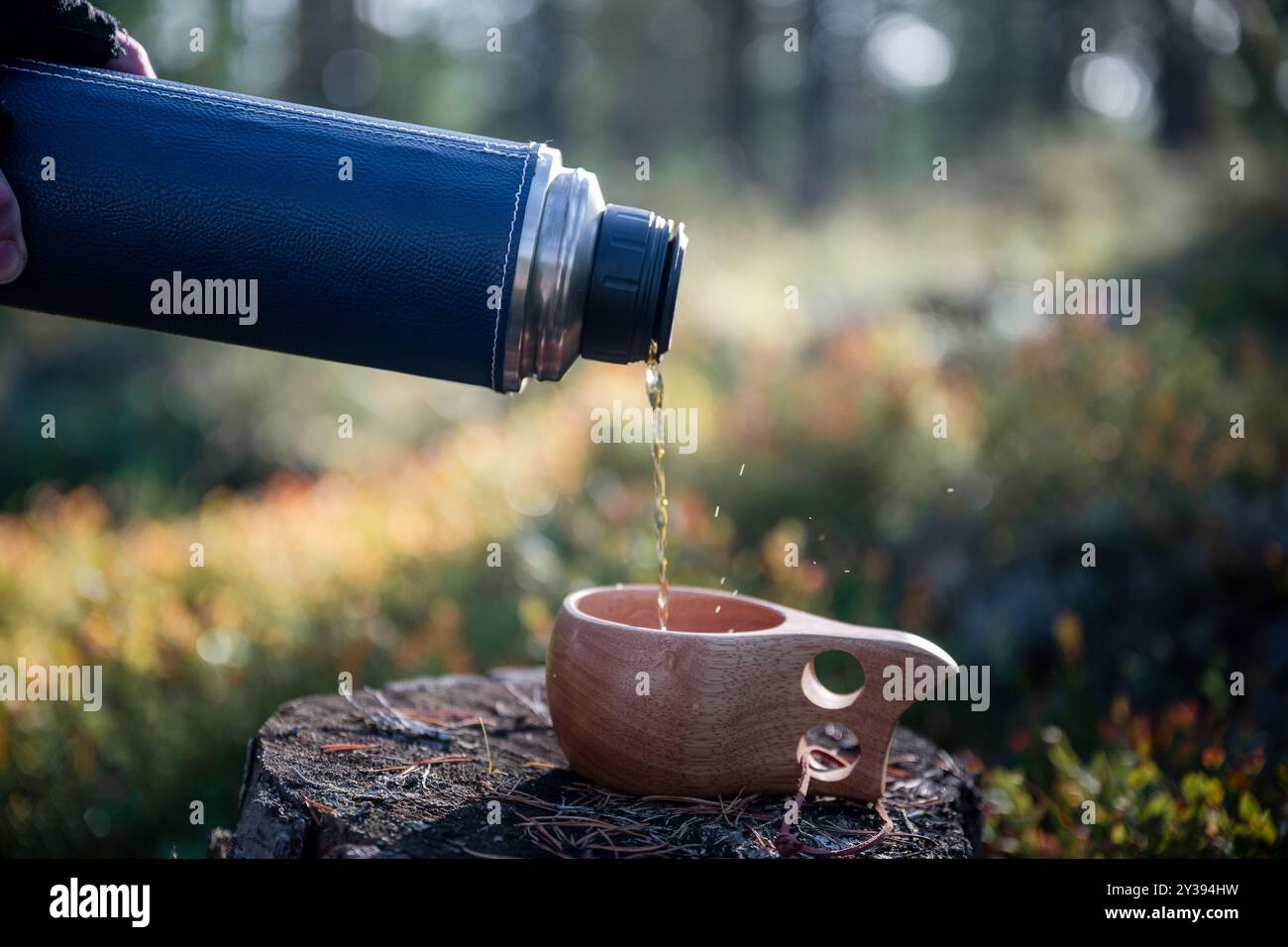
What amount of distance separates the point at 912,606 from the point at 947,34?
2700 cm

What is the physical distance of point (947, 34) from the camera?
27594mm

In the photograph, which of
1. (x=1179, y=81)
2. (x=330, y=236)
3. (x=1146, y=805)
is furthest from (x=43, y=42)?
(x=1179, y=81)

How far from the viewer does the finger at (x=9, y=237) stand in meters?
2.16

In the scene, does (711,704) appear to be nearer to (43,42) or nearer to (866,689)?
(866,689)

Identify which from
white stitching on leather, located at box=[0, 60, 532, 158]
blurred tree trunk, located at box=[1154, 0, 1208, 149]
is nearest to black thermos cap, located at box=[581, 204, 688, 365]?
white stitching on leather, located at box=[0, 60, 532, 158]

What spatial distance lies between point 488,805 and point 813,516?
3.25 m

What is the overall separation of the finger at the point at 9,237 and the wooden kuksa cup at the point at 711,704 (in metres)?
1.35

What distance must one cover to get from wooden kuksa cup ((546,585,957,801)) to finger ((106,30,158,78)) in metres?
1.71

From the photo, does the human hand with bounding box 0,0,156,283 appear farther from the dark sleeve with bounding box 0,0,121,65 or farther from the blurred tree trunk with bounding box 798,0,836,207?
the blurred tree trunk with bounding box 798,0,836,207

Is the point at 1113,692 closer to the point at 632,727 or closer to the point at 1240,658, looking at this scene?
the point at 1240,658

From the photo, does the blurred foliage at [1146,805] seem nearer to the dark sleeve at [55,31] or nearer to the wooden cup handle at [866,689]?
the wooden cup handle at [866,689]

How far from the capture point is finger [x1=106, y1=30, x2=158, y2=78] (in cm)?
258
